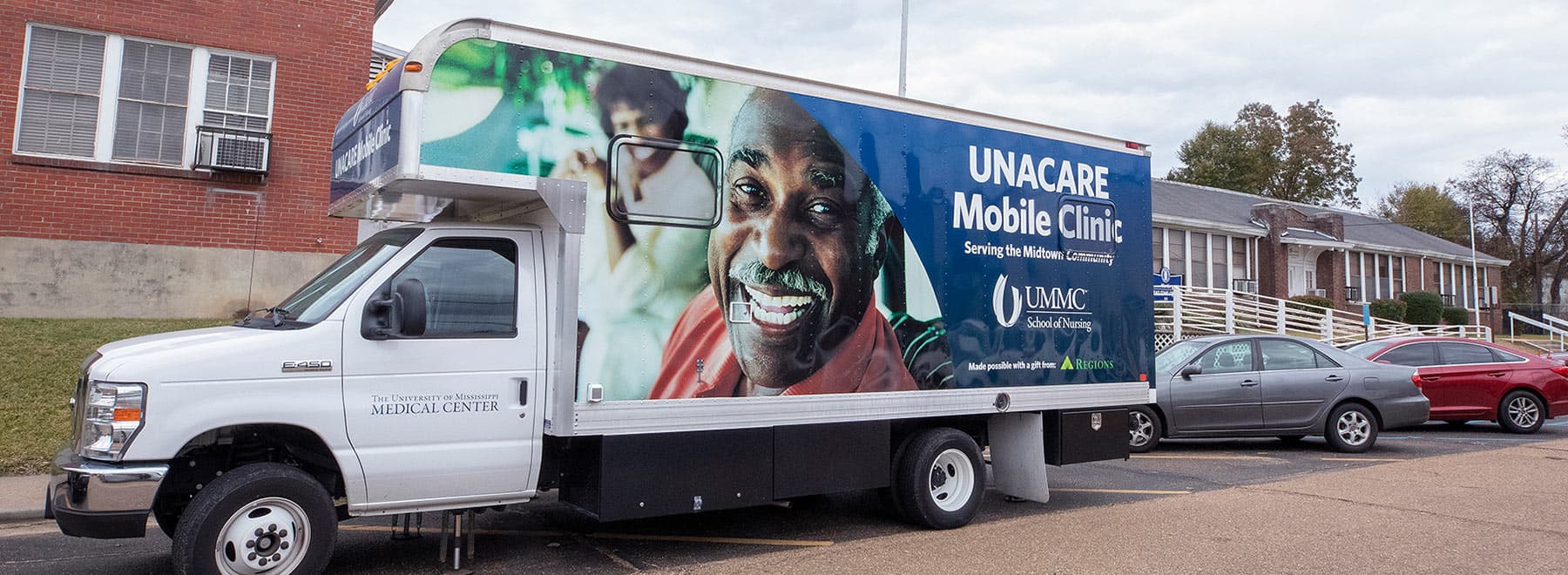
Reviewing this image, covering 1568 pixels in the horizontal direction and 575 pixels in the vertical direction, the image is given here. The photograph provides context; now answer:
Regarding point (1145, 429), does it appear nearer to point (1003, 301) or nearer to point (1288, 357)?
point (1288, 357)

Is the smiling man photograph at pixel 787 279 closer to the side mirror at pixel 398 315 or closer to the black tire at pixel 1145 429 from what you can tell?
the side mirror at pixel 398 315

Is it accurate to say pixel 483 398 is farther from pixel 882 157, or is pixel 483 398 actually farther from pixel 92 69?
pixel 92 69

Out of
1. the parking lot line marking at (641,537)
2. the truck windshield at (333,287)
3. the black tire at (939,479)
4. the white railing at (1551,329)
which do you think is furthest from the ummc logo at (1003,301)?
the white railing at (1551,329)

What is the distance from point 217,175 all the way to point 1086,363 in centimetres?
1138

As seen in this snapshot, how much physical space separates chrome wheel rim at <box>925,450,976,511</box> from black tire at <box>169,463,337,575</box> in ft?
13.4

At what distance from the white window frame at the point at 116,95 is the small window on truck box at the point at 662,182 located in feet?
32.3

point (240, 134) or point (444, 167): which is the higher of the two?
point (240, 134)

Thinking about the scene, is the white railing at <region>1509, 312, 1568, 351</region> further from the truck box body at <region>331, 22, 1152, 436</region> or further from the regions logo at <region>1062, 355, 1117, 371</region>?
the truck box body at <region>331, 22, 1152, 436</region>

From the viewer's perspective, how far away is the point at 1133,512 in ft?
25.6

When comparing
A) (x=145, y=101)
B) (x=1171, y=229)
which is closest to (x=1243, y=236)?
(x=1171, y=229)

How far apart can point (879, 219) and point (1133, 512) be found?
324cm

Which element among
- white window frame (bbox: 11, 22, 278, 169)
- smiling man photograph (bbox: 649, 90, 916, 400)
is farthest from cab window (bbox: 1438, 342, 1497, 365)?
white window frame (bbox: 11, 22, 278, 169)

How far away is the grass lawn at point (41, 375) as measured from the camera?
28.2 ft

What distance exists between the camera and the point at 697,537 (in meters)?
6.86
